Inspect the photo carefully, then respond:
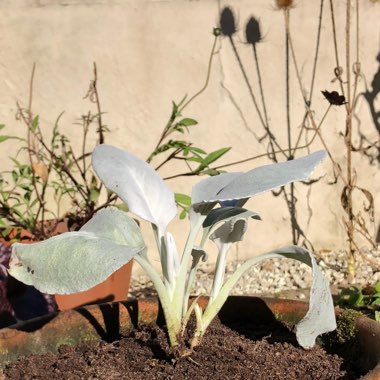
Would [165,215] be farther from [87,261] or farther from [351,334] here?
[351,334]

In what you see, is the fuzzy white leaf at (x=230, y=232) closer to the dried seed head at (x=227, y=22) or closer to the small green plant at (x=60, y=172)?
the small green plant at (x=60, y=172)

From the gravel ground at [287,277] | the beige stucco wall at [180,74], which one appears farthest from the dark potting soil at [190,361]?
the beige stucco wall at [180,74]

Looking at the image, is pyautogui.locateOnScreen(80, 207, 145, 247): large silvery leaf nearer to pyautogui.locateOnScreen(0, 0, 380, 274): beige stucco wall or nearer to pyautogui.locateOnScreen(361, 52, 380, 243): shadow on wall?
pyautogui.locateOnScreen(0, 0, 380, 274): beige stucco wall

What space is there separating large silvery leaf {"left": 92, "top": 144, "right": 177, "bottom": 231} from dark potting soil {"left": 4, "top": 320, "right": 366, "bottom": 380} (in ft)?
0.69

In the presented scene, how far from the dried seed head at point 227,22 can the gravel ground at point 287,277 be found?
102cm

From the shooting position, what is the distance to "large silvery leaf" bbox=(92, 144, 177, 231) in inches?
40.4

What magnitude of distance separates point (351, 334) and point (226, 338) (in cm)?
20

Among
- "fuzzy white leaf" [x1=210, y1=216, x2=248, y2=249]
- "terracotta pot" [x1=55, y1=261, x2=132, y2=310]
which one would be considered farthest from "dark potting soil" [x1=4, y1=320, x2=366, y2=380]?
"terracotta pot" [x1=55, y1=261, x2=132, y2=310]

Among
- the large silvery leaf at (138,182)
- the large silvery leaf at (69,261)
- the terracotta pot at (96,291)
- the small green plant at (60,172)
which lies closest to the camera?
the large silvery leaf at (69,261)

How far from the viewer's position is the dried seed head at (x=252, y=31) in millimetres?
3027

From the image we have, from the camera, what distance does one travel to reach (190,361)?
3.54ft

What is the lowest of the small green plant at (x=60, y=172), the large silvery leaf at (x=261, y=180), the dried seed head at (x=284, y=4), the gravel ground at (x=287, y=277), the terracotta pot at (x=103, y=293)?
the gravel ground at (x=287, y=277)

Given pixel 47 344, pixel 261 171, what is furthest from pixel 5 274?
pixel 261 171

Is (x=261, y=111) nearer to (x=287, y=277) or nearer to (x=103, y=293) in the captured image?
(x=287, y=277)
